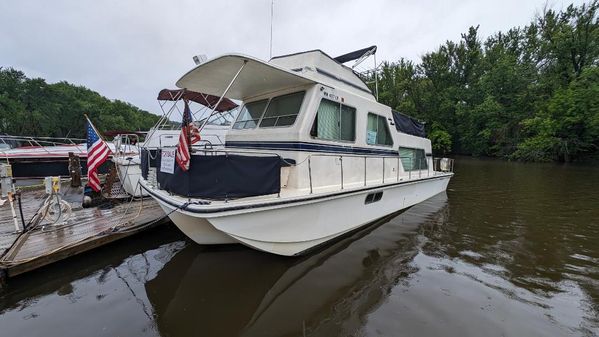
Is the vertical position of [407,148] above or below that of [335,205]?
above

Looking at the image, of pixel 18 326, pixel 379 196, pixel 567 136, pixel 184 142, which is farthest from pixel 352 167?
pixel 567 136

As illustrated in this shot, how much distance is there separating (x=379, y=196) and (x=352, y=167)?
41.3 inches

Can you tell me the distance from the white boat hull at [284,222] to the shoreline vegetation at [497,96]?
19390 millimetres

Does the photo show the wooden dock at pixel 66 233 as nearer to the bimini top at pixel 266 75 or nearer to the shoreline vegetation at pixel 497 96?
the bimini top at pixel 266 75

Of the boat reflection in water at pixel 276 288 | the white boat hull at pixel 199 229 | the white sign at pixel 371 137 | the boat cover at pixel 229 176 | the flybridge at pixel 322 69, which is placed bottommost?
the boat reflection in water at pixel 276 288

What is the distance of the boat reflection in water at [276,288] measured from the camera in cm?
359

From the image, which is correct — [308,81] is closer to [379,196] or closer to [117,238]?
[379,196]

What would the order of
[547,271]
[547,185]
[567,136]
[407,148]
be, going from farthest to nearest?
1. [567,136]
2. [547,185]
3. [407,148]
4. [547,271]

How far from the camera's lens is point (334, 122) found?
6.31m

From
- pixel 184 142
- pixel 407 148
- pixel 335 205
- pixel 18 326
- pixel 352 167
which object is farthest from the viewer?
pixel 407 148

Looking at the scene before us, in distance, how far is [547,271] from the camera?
4.91 metres

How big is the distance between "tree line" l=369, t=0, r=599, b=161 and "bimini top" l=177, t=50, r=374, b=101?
1200 inches

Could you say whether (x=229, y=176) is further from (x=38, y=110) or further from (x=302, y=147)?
(x=38, y=110)

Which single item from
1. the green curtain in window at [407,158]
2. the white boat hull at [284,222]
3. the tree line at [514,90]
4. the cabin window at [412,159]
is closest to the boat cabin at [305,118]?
the white boat hull at [284,222]
